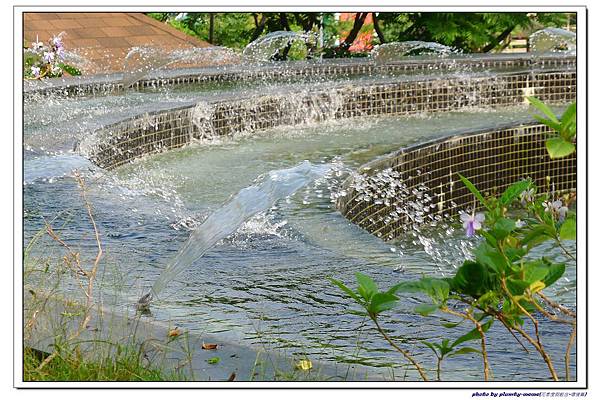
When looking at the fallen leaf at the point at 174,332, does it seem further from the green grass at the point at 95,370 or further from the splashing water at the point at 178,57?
the splashing water at the point at 178,57

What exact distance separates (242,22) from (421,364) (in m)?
15.4

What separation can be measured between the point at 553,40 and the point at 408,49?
7.13ft

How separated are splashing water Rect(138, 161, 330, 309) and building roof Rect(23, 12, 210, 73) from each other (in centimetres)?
906

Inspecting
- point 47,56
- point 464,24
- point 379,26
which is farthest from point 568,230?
point 379,26

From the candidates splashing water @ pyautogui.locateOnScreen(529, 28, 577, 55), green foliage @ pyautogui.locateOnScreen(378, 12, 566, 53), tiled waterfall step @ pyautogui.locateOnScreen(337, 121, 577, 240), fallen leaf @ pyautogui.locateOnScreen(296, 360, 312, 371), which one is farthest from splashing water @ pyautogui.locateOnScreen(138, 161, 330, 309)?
green foliage @ pyautogui.locateOnScreen(378, 12, 566, 53)

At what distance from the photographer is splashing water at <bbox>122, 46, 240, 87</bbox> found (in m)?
13.9

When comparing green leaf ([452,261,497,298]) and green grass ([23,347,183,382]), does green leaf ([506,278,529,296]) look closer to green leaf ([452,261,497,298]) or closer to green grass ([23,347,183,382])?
green leaf ([452,261,497,298])

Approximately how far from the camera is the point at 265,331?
3.25 meters

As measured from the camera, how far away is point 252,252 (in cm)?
424

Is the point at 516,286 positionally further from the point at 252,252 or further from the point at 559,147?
the point at 252,252

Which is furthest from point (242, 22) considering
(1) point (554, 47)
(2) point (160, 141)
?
(2) point (160, 141)

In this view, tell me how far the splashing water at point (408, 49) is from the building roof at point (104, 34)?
2991mm
